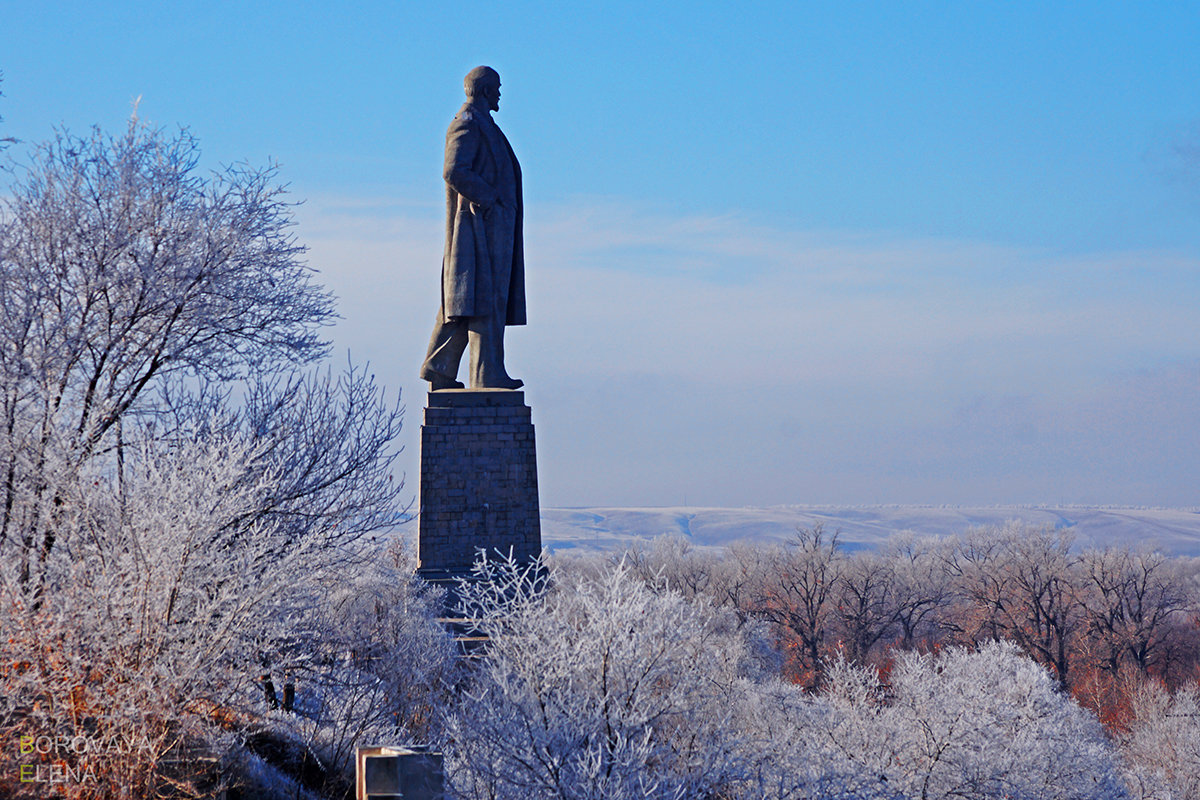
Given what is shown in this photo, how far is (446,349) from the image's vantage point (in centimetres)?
1588

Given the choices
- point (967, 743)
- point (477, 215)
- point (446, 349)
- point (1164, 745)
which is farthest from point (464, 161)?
point (1164, 745)

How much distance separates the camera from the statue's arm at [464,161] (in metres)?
15.6

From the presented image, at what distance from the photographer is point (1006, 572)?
63938 millimetres

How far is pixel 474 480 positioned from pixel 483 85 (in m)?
5.29

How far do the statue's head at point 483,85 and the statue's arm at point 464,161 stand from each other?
54cm

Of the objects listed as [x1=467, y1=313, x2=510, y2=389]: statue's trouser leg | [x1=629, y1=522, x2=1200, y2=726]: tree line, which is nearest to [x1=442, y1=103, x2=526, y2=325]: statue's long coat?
[x1=467, y1=313, x2=510, y2=389]: statue's trouser leg

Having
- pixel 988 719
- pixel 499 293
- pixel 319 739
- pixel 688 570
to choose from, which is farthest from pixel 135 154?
pixel 688 570

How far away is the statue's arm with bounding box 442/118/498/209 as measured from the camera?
1561 centimetres

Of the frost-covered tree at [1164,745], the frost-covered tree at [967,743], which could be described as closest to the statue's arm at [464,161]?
the frost-covered tree at [967,743]

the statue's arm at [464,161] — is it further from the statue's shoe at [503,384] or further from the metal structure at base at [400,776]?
the metal structure at base at [400,776]

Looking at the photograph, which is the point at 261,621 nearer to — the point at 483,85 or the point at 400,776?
the point at 400,776

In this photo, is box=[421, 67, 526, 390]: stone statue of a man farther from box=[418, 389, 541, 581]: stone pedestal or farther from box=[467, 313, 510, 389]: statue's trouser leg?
box=[418, 389, 541, 581]: stone pedestal

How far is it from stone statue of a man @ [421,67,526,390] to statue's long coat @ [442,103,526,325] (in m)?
0.01

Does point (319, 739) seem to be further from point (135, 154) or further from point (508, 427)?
point (135, 154)
